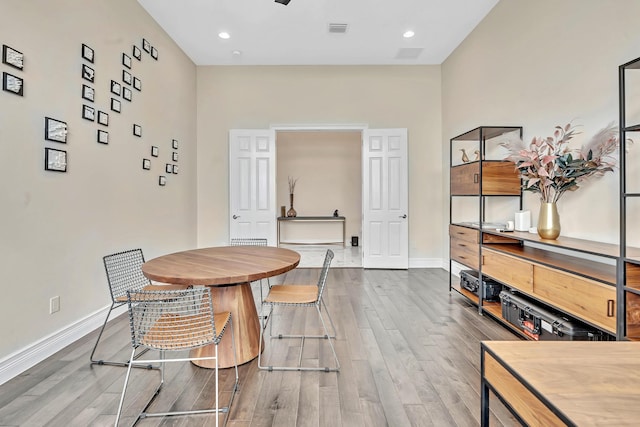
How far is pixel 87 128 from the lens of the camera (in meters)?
2.91

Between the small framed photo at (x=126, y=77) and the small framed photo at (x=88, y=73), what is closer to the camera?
the small framed photo at (x=88, y=73)

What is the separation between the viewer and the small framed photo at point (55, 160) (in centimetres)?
247

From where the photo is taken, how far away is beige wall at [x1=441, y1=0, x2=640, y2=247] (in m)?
2.37

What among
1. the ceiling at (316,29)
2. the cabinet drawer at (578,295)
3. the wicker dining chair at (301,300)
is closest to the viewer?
the cabinet drawer at (578,295)

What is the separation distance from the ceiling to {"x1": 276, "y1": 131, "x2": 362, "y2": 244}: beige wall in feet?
10.1

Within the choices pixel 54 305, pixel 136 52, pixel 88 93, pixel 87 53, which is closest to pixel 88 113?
pixel 88 93

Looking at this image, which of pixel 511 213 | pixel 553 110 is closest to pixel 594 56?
pixel 553 110

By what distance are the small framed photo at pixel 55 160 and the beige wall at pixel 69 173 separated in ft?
0.14

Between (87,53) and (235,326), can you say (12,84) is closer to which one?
(87,53)

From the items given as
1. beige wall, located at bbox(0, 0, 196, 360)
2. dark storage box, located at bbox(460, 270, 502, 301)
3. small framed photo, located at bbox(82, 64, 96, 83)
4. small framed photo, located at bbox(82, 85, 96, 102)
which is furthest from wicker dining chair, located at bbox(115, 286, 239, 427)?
dark storage box, located at bbox(460, 270, 502, 301)

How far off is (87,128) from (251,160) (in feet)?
9.04

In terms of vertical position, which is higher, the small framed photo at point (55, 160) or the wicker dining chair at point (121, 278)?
the small framed photo at point (55, 160)

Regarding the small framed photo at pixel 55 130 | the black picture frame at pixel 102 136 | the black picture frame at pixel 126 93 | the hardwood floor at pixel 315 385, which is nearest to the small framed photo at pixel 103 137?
the black picture frame at pixel 102 136

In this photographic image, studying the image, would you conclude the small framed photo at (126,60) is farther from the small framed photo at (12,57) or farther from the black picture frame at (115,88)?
the small framed photo at (12,57)
